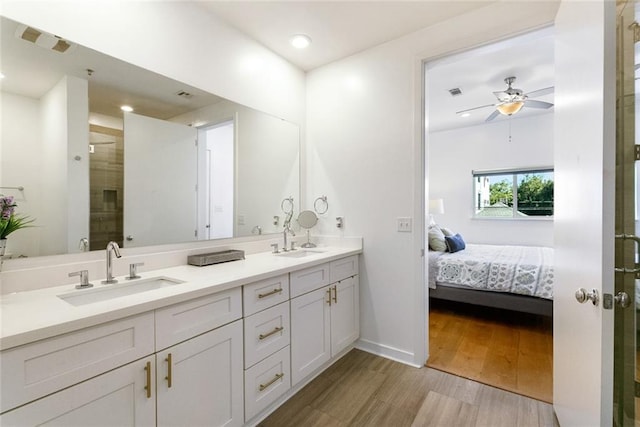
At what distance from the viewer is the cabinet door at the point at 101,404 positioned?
2.87 ft

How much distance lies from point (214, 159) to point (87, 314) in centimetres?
138

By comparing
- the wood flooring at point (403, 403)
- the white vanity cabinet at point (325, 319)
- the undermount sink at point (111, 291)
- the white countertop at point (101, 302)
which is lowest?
the wood flooring at point (403, 403)

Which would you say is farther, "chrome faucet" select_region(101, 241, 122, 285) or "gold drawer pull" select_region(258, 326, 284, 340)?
"gold drawer pull" select_region(258, 326, 284, 340)

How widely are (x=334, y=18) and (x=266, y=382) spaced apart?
240cm

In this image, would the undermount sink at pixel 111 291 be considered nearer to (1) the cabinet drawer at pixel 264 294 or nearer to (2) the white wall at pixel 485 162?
(1) the cabinet drawer at pixel 264 294

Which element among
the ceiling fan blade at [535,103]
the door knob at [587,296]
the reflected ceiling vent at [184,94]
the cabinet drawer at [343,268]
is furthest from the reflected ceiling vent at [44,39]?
the ceiling fan blade at [535,103]

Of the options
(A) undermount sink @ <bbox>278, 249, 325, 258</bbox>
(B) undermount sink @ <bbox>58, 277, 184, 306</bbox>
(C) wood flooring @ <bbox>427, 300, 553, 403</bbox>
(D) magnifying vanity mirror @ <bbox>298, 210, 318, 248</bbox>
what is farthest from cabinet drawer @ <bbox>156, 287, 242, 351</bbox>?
(C) wood flooring @ <bbox>427, 300, 553, 403</bbox>

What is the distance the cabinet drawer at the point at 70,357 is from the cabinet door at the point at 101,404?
1.1 inches

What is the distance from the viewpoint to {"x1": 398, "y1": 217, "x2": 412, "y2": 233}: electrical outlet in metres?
2.25

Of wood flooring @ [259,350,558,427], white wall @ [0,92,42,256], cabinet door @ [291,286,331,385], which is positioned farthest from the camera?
cabinet door @ [291,286,331,385]

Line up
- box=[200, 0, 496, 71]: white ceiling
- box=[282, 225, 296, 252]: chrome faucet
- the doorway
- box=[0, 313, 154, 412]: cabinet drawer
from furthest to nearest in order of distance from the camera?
box=[282, 225, 296, 252]: chrome faucet → the doorway → box=[200, 0, 496, 71]: white ceiling → box=[0, 313, 154, 412]: cabinet drawer

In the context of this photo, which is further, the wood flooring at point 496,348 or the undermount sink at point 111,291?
the wood flooring at point 496,348

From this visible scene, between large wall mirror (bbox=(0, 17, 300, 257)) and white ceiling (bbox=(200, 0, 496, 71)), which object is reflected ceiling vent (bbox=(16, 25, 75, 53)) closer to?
large wall mirror (bbox=(0, 17, 300, 257))

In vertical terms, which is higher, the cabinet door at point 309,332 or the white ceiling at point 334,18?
the white ceiling at point 334,18
